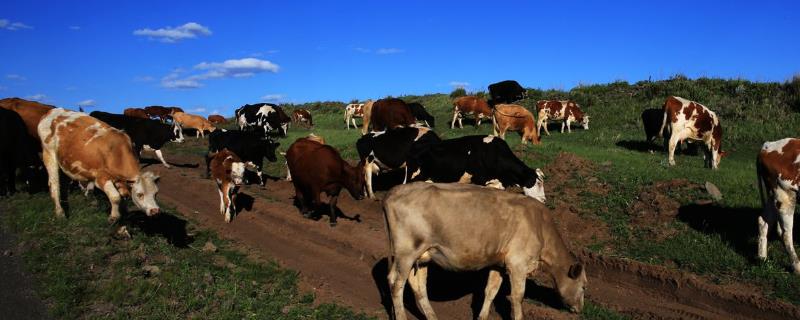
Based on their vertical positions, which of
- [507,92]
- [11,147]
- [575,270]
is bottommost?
[575,270]

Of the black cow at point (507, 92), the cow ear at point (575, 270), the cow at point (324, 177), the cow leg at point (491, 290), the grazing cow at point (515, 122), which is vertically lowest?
the cow leg at point (491, 290)

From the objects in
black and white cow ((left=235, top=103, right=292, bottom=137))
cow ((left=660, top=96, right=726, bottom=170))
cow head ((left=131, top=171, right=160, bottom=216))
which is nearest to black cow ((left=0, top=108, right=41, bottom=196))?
cow head ((left=131, top=171, right=160, bottom=216))

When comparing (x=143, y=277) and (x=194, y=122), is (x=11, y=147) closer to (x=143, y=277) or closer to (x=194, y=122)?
(x=143, y=277)

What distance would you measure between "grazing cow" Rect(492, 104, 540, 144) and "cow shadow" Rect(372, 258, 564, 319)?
14.0 meters

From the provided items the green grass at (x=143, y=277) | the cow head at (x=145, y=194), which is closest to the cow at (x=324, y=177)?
the green grass at (x=143, y=277)

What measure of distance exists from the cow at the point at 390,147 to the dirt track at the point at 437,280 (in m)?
2.34

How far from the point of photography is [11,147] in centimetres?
1385

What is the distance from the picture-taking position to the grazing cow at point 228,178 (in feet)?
45.6

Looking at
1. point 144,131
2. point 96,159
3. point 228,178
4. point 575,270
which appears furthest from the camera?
point 144,131

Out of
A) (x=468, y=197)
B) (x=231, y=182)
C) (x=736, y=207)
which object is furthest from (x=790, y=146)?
(x=231, y=182)

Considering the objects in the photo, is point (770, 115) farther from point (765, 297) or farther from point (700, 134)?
point (765, 297)

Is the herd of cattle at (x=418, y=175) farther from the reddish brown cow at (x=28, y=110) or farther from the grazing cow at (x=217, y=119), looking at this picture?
the grazing cow at (x=217, y=119)

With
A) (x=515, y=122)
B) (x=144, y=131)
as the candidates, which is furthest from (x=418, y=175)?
(x=144, y=131)

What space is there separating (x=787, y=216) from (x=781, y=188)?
1.65 ft
